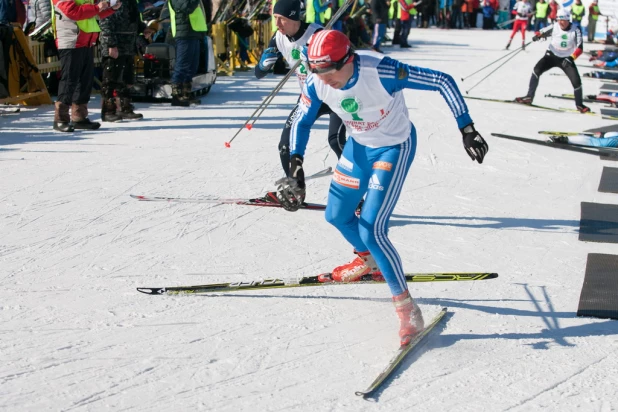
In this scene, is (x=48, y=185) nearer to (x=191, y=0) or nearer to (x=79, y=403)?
(x=79, y=403)

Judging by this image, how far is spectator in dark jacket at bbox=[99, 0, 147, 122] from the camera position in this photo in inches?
405

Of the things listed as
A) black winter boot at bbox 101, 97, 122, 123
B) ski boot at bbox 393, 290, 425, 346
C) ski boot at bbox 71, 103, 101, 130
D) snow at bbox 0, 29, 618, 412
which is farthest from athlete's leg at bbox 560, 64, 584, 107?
ski boot at bbox 393, 290, 425, 346

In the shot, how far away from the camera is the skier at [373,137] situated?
4.36m

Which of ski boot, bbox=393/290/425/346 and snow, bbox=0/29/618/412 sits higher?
ski boot, bbox=393/290/425/346

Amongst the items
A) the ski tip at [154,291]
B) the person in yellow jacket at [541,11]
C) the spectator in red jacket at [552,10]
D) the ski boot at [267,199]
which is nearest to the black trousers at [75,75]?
the ski boot at [267,199]

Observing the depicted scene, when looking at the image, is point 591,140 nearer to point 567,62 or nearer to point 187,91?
point 567,62

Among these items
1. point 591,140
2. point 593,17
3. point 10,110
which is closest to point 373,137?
point 591,140

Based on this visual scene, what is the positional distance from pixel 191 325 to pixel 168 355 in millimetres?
416

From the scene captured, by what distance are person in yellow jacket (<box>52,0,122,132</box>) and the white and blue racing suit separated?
545 cm

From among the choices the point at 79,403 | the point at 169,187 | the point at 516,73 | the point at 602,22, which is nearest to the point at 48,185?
the point at 169,187

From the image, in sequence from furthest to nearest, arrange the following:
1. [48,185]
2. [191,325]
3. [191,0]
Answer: [191,0], [48,185], [191,325]

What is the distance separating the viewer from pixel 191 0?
38.7ft

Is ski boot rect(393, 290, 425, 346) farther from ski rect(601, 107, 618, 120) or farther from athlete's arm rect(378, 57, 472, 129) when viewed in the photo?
ski rect(601, 107, 618, 120)

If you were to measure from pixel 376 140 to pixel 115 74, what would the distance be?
6591 millimetres
